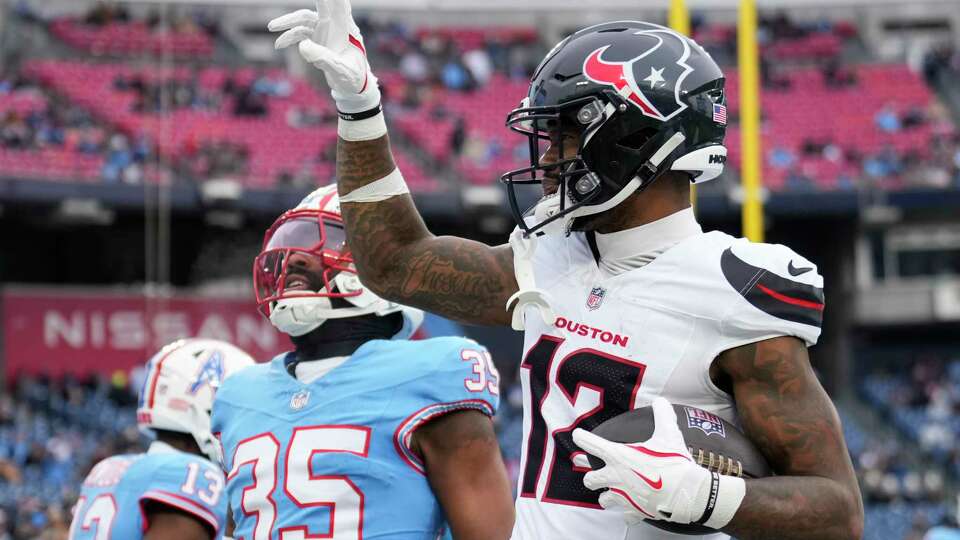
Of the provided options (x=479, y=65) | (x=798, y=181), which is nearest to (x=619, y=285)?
(x=798, y=181)

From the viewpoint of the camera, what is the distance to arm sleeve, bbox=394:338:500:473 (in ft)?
9.75

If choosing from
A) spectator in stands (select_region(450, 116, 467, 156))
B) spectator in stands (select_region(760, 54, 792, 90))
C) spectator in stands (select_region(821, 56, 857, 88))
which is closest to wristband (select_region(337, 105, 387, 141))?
spectator in stands (select_region(450, 116, 467, 156))

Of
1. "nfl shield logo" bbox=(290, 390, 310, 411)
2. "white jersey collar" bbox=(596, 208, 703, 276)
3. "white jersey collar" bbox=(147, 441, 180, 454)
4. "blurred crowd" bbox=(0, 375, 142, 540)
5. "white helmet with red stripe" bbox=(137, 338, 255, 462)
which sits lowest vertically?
"blurred crowd" bbox=(0, 375, 142, 540)

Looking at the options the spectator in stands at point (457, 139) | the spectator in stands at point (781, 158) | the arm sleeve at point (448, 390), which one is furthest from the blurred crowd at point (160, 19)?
→ the arm sleeve at point (448, 390)

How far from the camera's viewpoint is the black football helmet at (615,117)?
2.30m

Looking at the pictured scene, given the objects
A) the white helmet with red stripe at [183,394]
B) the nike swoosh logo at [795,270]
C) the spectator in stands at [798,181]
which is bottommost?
the spectator in stands at [798,181]

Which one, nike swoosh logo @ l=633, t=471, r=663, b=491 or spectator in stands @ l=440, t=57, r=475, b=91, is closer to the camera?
nike swoosh logo @ l=633, t=471, r=663, b=491

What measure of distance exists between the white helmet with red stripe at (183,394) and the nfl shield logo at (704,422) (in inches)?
85.1

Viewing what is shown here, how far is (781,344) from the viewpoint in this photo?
2.15 metres

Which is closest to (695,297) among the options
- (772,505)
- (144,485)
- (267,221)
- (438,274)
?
(772,505)

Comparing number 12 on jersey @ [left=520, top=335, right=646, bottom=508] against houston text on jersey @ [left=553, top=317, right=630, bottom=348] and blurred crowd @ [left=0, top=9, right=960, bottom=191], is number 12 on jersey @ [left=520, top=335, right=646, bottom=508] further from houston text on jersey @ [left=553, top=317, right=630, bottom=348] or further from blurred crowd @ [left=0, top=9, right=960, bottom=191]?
blurred crowd @ [left=0, top=9, right=960, bottom=191]

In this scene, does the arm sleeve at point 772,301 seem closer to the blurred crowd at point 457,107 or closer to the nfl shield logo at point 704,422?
the nfl shield logo at point 704,422

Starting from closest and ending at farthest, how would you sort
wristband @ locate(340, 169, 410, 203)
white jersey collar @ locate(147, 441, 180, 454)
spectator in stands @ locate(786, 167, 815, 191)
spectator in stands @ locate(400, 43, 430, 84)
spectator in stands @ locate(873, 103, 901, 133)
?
wristband @ locate(340, 169, 410, 203), white jersey collar @ locate(147, 441, 180, 454), spectator in stands @ locate(786, 167, 815, 191), spectator in stands @ locate(873, 103, 901, 133), spectator in stands @ locate(400, 43, 430, 84)

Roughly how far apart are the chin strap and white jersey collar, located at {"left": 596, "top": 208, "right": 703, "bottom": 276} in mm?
123
